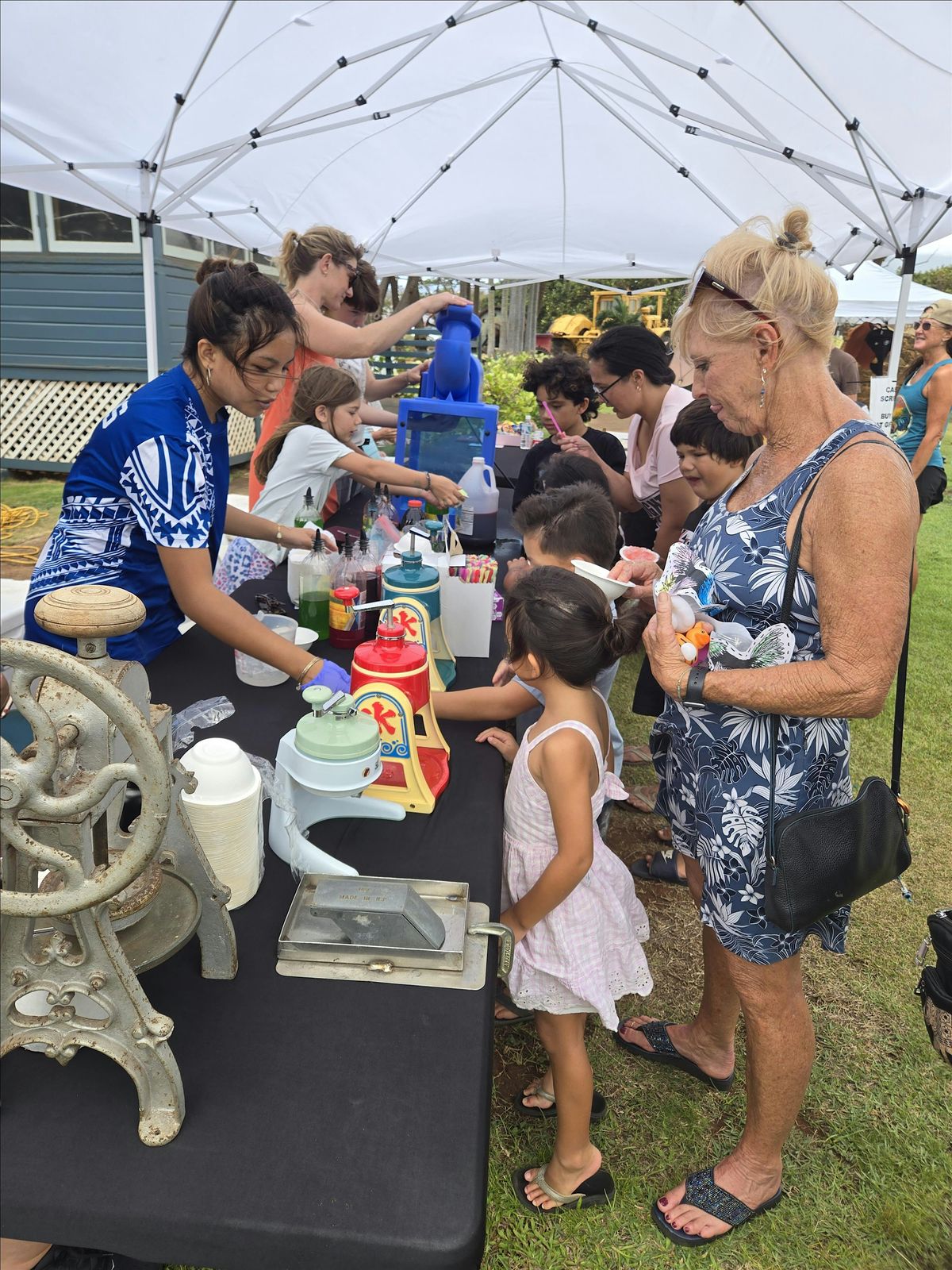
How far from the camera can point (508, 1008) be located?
232cm

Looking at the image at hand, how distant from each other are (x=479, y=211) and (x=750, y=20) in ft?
14.6

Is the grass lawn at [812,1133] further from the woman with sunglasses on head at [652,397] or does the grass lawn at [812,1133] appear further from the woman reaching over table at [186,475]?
the woman with sunglasses on head at [652,397]

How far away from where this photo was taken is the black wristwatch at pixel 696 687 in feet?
4.78

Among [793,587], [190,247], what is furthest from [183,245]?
[793,587]

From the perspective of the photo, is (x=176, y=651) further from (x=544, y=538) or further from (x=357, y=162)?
(x=357, y=162)

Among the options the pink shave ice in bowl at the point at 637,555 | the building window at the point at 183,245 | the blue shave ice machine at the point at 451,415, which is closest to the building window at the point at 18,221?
the building window at the point at 183,245

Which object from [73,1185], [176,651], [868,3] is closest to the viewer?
[73,1185]

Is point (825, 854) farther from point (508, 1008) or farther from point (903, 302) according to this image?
point (903, 302)

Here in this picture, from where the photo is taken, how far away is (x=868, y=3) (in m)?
3.75

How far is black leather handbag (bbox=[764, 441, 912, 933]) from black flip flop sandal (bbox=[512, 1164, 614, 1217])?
0.86m

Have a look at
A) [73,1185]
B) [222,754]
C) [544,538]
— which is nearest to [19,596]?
[544,538]

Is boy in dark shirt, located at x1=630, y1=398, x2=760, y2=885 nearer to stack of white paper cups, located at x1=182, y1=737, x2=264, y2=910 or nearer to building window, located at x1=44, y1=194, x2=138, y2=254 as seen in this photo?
stack of white paper cups, located at x1=182, y1=737, x2=264, y2=910

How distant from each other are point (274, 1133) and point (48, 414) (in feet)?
32.3

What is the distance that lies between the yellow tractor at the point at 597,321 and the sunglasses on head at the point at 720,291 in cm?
1750
